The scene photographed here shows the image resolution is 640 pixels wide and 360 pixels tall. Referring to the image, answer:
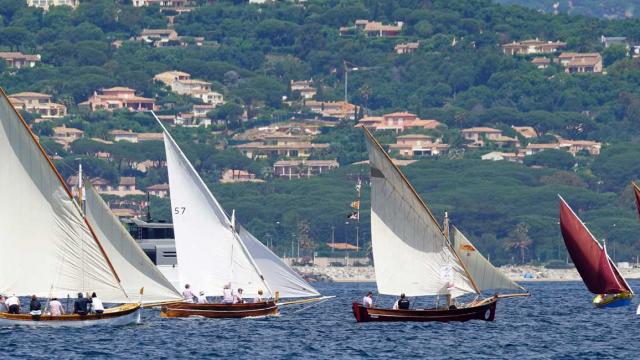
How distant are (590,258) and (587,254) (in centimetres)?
42

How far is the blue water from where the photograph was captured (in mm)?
71438

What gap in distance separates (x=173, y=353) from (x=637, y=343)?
61.3 ft

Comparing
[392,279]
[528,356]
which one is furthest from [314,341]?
[528,356]

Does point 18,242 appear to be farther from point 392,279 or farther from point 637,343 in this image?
point 637,343

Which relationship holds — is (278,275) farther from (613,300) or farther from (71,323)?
(613,300)

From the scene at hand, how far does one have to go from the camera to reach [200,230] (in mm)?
83875

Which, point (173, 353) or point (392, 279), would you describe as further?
point (392, 279)

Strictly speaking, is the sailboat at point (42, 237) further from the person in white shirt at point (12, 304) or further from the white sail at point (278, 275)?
the white sail at point (278, 275)

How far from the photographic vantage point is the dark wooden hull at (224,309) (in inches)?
3305

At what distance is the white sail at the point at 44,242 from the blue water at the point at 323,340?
206 centimetres

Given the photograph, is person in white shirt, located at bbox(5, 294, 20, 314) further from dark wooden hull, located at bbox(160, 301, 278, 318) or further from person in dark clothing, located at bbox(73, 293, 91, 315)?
dark wooden hull, located at bbox(160, 301, 278, 318)

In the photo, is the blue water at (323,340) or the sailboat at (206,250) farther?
the sailboat at (206,250)

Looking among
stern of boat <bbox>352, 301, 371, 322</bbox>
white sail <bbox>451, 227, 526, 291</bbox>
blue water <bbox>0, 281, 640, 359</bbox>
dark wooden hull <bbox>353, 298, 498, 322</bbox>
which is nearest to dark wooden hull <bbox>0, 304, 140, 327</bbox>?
blue water <bbox>0, 281, 640, 359</bbox>

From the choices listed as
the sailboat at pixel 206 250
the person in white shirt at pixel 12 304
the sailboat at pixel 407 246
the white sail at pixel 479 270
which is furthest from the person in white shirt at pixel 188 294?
the white sail at pixel 479 270
